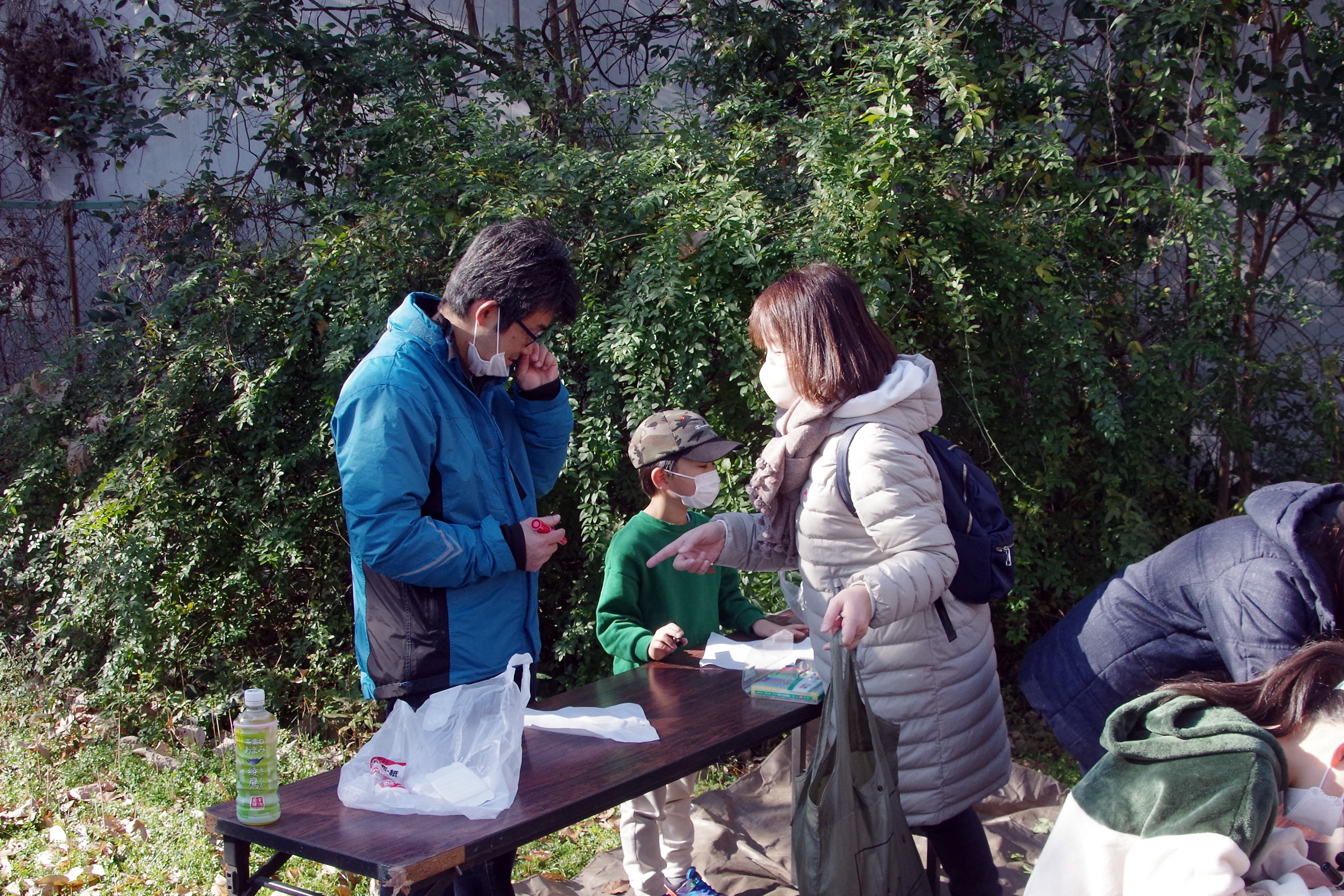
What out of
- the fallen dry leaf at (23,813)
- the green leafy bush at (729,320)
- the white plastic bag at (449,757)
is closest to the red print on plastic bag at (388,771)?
the white plastic bag at (449,757)

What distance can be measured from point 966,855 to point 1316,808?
2.92 feet

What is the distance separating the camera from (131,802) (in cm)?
392

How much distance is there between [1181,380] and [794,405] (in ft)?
7.83

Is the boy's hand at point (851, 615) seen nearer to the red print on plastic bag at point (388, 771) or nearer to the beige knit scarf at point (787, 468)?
the beige knit scarf at point (787, 468)

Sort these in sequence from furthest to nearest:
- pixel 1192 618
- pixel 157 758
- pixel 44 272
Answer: pixel 44 272, pixel 157 758, pixel 1192 618

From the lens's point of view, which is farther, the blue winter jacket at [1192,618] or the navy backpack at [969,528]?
the navy backpack at [969,528]

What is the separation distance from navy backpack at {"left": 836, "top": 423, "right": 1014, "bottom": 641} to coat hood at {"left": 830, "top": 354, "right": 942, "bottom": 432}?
35 millimetres

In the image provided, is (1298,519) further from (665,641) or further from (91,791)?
(91,791)

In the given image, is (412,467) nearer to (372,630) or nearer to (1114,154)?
(372,630)

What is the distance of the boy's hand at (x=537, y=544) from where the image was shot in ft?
Result: 7.66

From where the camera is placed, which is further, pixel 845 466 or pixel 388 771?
pixel 845 466

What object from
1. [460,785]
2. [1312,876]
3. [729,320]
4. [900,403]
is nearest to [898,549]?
[900,403]

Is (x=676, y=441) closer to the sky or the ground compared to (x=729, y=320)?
closer to the ground

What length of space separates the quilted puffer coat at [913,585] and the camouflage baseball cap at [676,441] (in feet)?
2.22
